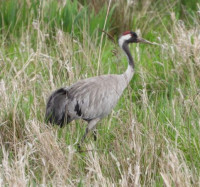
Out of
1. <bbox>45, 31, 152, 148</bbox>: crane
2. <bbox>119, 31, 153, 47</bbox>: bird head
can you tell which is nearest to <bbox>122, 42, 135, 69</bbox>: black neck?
<bbox>119, 31, 153, 47</bbox>: bird head

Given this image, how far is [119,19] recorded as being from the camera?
22.7ft

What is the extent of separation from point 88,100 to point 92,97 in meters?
0.04

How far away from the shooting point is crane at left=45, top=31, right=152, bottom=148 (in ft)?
14.9

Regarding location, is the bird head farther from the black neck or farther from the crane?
the crane

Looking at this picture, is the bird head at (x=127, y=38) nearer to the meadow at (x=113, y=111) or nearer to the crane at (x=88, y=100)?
the meadow at (x=113, y=111)

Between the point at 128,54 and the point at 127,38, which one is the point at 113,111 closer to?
the point at 128,54

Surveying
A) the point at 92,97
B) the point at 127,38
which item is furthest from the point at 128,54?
the point at 92,97

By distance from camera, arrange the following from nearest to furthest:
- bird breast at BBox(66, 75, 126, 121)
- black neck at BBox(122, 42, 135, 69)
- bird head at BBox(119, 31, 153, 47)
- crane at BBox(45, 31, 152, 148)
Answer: crane at BBox(45, 31, 152, 148) → bird breast at BBox(66, 75, 126, 121) → black neck at BBox(122, 42, 135, 69) → bird head at BBox(119, 31, 153, 47)

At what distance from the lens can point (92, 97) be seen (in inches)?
188

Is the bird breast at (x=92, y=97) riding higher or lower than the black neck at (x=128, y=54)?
lower

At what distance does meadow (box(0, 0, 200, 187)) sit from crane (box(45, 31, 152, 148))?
9cm

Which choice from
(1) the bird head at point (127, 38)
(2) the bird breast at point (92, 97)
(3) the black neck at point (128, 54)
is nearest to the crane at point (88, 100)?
(2) the bird breast at point (92, 97)

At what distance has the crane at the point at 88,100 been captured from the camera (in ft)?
14.9

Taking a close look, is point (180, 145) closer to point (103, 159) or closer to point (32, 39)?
point (103, 159)
